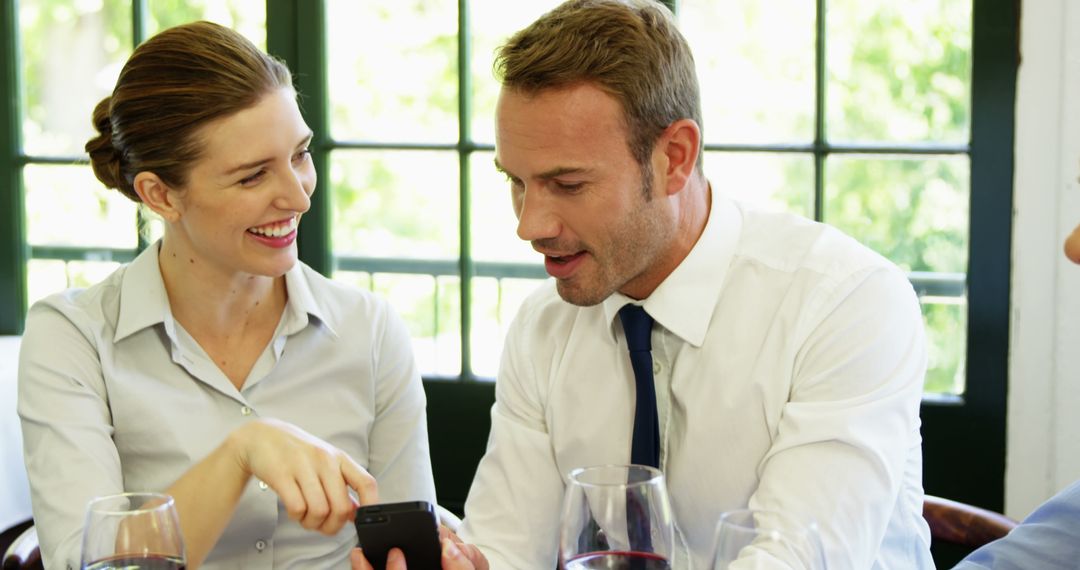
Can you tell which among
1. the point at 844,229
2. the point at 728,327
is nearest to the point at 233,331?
the point at 728,327

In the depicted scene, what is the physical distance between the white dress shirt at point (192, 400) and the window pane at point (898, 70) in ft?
3.17

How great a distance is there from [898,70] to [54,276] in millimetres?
1937

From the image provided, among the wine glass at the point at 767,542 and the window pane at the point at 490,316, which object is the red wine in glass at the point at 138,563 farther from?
the window pane at the point at 490,316

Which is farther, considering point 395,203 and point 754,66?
point 395,203

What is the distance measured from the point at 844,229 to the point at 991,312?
1.02ft

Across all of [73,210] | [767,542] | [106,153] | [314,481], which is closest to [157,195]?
[106,153]

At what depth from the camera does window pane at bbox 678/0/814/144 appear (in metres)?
2.34

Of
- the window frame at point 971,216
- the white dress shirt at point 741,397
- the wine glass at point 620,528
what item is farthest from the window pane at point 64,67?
the wine glass at point 620,528

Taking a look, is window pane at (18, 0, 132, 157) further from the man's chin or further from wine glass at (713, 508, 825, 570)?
wine glass at (713, 508, 825, 570)

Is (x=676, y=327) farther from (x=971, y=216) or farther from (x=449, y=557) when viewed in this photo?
(x=971, y=216)

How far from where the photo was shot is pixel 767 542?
95 centimetres

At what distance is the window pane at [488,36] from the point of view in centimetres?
252

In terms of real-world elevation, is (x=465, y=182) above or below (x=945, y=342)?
above

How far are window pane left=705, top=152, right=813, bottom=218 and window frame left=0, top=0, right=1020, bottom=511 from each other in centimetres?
2
